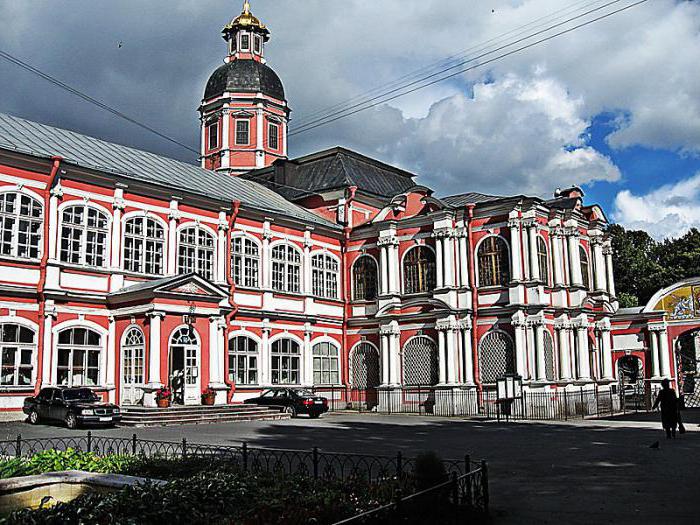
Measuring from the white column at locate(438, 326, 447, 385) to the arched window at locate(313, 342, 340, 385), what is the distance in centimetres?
611

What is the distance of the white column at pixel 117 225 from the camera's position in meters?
28.1

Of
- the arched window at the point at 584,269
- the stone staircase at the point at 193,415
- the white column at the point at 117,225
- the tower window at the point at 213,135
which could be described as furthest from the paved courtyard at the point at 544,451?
the tower window at the point at 213,135

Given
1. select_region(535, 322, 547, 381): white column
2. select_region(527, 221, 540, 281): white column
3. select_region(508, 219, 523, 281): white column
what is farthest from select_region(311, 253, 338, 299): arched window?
select_region(535, 322, 547, 381): white column

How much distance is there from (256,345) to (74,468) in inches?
901

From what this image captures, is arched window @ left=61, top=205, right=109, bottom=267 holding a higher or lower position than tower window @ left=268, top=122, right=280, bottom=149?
lower

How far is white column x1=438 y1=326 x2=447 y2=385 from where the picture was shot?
32781 millimetres

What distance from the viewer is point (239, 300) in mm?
32500

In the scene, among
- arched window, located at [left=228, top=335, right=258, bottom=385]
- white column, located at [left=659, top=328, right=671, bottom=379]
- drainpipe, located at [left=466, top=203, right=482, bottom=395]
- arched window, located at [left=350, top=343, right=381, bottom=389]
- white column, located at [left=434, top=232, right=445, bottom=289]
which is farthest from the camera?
white column, located at [left=659, top=328, right=671, bottom=379]

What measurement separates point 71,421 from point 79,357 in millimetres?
4757

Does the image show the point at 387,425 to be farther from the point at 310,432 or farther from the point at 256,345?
the point at 256,345

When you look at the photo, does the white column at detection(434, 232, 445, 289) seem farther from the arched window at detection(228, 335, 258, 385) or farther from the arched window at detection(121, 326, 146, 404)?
the arched window at detection(121, 326, 146, 404)

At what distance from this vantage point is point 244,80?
45844 mm

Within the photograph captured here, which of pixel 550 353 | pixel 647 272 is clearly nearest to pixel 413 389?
pixel 550 353

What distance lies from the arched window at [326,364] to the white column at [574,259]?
12.1m
